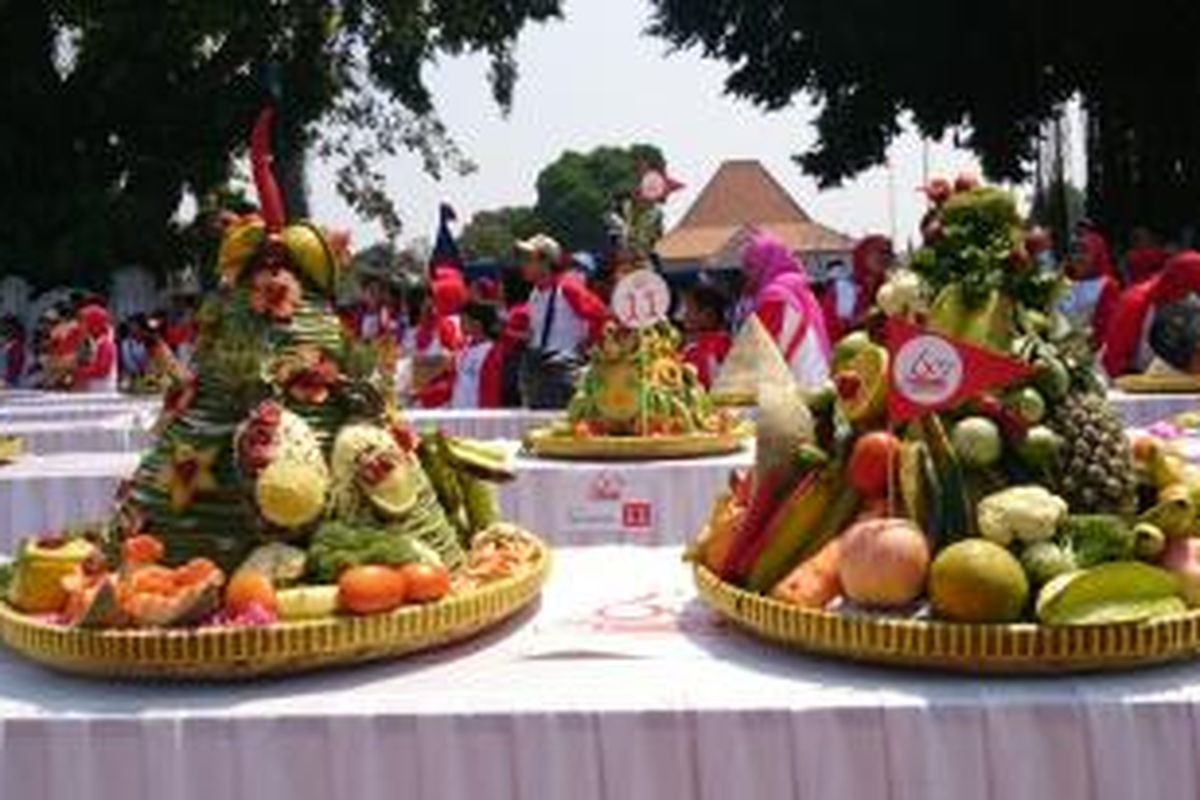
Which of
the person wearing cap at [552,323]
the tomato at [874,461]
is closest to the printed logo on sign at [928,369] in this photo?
the tomato at [874,461]

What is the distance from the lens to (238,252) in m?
2.32

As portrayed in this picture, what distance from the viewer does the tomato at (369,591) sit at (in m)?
2.03

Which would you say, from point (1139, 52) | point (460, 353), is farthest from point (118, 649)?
point (1139, 52)

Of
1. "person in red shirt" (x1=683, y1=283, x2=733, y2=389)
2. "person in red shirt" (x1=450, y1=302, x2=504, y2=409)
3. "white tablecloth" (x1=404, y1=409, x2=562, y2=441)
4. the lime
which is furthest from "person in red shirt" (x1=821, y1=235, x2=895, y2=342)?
the lime

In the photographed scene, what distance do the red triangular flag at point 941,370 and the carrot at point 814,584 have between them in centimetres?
22

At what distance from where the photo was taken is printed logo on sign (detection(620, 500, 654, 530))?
4066 millimetres

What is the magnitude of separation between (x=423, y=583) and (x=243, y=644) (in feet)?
0.85

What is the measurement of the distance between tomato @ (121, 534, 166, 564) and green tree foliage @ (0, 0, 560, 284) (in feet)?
45.0

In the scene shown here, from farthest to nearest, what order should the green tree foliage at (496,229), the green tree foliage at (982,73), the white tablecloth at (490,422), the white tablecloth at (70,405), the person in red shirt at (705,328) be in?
the green tree foliage at (496,229), the green tree foliage at (982,73), the white tablecloth at (70,405), the person in red shirt at (705,328), the white tablecloth at (490,422)

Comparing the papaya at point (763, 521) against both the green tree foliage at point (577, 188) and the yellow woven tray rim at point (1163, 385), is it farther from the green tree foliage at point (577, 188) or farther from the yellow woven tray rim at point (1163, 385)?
the green tree foliage at point (577, 188)

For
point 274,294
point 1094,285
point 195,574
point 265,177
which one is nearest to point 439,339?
point 1094,285

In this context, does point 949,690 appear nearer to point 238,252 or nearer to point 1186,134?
point 238,252

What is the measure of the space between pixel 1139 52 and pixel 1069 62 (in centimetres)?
83

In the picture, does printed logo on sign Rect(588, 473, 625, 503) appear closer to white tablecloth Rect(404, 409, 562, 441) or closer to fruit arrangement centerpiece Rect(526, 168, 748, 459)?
fruit arrangement centerpiece Rect(526, 168, 748, 459)
